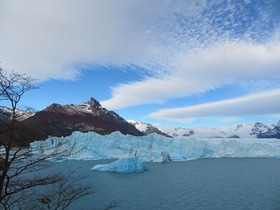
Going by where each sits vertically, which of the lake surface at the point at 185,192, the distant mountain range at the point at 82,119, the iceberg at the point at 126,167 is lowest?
the lake surface at the point at 185,192

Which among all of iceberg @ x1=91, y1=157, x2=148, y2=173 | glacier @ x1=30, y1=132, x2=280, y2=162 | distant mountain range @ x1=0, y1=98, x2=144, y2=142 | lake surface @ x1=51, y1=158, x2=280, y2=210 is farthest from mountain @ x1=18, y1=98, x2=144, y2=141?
lake surface @ x1=51, y1=158, x2=280, y2=210

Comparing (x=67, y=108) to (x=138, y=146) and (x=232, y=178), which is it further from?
(x=232, y=178)

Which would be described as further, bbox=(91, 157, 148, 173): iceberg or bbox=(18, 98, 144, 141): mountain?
bbox=(18, 98, 144, 141): mountain

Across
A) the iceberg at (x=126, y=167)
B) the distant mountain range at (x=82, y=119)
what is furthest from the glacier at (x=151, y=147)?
the distant mountain range at (x=82, y=119)

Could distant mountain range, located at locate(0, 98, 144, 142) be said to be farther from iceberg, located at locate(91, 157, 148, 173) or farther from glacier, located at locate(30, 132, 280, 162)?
iceberg, located at locate(91, 157, 148, 173)

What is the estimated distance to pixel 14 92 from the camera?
438 cm

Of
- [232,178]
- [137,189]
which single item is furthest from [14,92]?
[232,178]

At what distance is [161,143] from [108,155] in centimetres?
952

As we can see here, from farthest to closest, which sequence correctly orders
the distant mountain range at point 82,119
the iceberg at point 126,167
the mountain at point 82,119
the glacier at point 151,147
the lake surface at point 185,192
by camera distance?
the mountain at point 82,119
the distant mountain range at point 82,119
the glacier at point 151,147
the iceberg at point 126,167
the lake surface at point 185,192

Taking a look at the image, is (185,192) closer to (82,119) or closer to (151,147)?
(151,147)

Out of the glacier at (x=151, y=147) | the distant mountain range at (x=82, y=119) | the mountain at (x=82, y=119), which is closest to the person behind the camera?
the glacier at (x=151, y=147)

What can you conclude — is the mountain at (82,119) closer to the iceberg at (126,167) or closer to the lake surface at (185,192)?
the iceberg at (126,167)

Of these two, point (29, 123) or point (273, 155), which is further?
point (273, 155)

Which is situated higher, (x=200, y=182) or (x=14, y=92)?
(x=14, y=92)
